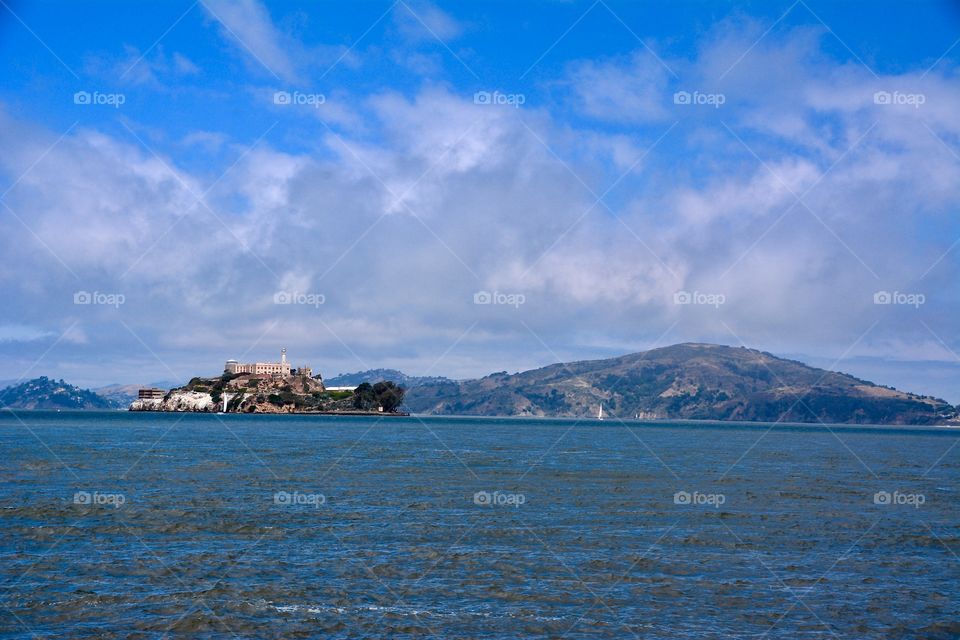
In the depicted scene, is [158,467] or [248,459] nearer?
[158,467]

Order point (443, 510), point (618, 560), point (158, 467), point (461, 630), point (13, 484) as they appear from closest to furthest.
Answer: point (461, 630) < point (618, 560) < point (443, 510) < point (13, 484) < point (158, 467)

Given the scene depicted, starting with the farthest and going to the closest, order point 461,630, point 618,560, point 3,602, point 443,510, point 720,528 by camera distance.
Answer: point 443,510
point 720,528
point 618,560
point 3,602
point 461,630

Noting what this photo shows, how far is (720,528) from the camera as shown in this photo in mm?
32188

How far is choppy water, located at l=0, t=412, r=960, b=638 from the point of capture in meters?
18.7

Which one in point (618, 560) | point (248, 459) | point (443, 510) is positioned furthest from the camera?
point (248, 459)

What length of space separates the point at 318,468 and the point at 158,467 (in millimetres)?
11315

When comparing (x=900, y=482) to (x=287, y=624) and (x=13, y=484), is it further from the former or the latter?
(x=13, y=484)

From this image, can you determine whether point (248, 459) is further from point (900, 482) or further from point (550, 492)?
point (900, 482)

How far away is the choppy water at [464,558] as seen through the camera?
61.3 ft

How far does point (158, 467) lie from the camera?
5631 centimetres

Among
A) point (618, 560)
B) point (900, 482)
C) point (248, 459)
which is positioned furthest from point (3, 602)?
point (900, 482)

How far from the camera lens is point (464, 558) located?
25.5m

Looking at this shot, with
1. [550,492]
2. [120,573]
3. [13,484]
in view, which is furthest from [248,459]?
[120,573]

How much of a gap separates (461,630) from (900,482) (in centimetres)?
5126
